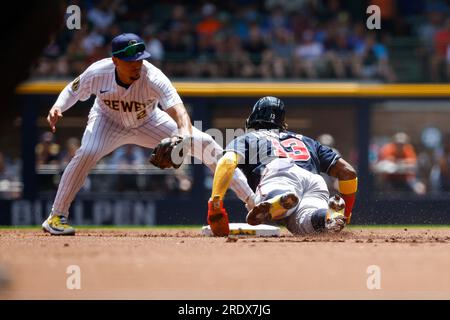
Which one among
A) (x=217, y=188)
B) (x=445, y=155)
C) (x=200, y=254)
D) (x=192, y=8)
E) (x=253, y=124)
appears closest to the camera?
(x=200, y=254)

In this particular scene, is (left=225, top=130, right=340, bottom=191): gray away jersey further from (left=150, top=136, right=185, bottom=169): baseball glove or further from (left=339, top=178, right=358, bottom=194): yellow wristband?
(left=150, top=136, right=185, bottom=169): baseball glove

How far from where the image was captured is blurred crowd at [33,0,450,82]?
568 inches

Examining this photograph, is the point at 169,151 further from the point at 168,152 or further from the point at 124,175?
the point at 124,175

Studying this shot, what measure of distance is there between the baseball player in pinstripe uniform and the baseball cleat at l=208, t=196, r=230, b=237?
486 millimetres

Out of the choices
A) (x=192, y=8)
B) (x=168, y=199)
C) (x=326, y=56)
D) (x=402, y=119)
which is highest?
(x=192, y=8)

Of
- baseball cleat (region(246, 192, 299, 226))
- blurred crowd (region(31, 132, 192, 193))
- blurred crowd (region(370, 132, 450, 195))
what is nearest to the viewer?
baseball cleat (region(246, 192, 299, 226))

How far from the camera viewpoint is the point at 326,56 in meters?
14.6

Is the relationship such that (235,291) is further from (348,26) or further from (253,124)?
(348,26)

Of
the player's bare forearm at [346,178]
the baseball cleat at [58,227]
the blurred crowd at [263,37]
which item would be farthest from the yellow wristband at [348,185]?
the blurred crowd at [263,37]

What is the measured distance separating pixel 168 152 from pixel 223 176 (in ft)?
1.73

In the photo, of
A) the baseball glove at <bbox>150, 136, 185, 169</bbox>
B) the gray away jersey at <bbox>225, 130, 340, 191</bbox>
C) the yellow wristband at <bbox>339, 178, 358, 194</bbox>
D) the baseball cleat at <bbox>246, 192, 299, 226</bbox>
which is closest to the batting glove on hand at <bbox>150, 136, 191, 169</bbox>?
the baseball glove at <bbox>150, 136, 185, 169</bbox>

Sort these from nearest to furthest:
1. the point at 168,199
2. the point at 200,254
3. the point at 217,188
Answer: the point at 200,254 < the point at 217,188 < the point at 168,199

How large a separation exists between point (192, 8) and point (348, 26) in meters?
2.92

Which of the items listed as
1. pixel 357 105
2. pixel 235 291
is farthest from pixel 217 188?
pixel 357 105
